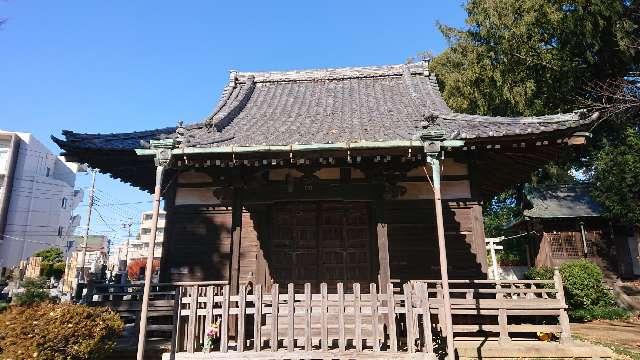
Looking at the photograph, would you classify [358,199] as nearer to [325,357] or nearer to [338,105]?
[325,357]

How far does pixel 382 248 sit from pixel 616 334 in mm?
9924

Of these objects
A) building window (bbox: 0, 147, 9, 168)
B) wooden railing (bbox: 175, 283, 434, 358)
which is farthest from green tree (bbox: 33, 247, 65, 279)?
wooden railing (bbox: 175, 283, 434, 358)

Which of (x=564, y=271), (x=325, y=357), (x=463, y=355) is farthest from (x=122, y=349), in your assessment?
(x=564, y=271)

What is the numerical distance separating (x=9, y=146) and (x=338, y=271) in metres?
46.3

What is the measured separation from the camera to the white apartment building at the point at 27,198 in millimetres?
40031

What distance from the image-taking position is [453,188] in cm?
981

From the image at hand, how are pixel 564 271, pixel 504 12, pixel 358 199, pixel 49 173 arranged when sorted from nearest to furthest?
pixel 358 199 → pixel 564 271 → pixel 504 12 → pixel 49 173

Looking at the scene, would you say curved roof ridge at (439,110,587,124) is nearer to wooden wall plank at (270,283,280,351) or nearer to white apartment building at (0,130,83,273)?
wooden wall plank at (270,283,280,351)

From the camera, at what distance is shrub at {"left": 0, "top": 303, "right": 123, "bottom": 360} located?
594cm

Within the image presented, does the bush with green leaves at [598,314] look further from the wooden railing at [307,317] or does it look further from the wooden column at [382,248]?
the wooden railing at [307,317]

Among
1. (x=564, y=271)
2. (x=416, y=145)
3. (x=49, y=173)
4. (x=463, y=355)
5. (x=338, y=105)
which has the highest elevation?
(x=49, y=173)

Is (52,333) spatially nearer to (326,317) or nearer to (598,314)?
(326,317)

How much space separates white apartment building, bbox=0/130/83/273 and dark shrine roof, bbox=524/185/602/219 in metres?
41.0

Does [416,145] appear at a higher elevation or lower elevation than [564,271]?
higher
